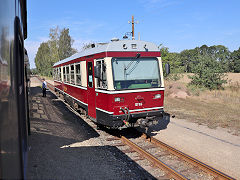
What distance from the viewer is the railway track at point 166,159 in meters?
4.93

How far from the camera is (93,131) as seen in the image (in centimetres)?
849

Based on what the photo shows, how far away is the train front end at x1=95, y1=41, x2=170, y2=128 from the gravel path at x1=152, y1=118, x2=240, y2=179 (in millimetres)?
1259

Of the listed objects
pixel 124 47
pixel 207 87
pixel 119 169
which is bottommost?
pixel 119 169

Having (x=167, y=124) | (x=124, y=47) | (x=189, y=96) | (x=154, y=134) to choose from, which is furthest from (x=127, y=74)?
(x=189, y=96)

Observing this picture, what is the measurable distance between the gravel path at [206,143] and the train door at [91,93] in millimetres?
2751

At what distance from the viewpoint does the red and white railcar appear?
673 cm

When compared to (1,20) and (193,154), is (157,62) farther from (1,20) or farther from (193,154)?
(1,20)

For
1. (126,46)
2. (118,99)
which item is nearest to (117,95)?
(118,99)

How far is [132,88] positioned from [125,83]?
12.2 inches

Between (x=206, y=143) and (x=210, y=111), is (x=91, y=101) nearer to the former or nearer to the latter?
(x=206, y=143)

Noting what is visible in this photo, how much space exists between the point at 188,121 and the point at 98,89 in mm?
5487

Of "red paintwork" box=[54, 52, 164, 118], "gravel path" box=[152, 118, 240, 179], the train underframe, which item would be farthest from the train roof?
"gravel path" box=[152, 118, 240, 179]

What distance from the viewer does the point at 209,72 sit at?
21.4 metres

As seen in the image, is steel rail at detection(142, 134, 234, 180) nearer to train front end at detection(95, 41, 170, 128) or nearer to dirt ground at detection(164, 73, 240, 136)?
train front end at detection(95, 41, 170, 128)
